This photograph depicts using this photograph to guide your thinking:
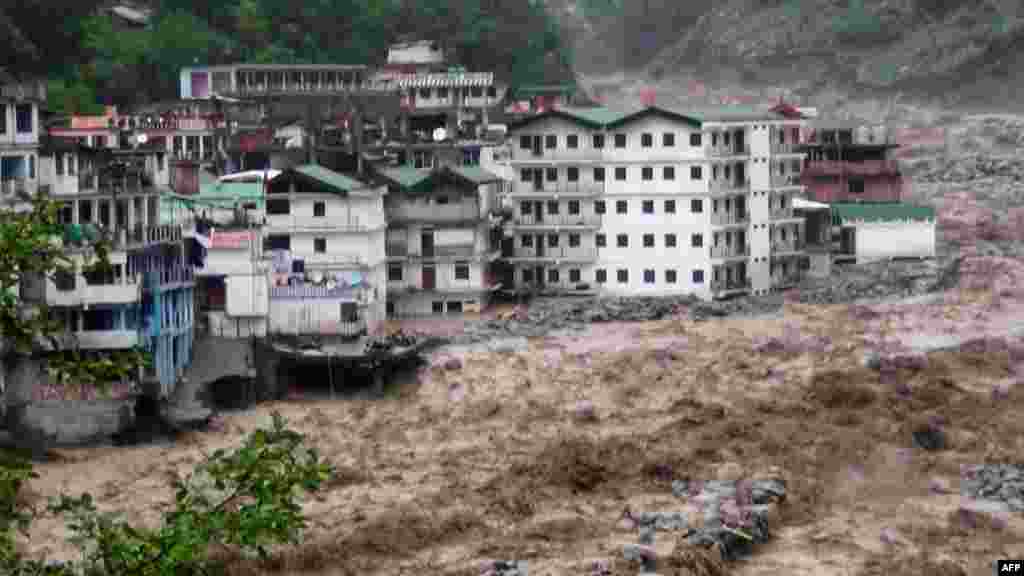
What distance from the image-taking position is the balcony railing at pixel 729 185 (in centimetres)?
5883

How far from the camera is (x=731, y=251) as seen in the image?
59.5 meters

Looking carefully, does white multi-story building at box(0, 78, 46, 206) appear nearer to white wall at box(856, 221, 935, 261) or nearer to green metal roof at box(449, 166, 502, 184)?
green metal roof at box(449, 166, 502, 184)

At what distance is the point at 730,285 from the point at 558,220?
4.58 metres

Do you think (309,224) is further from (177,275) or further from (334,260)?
(177,275)

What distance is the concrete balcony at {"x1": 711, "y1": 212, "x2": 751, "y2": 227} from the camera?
5884cm

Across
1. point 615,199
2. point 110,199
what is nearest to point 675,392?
point 110,199

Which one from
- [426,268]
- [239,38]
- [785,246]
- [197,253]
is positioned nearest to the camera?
[197,253]

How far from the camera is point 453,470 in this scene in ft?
122

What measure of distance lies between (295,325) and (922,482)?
15907 millimetres

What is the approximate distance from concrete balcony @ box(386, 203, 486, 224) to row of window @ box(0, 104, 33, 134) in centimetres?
1422

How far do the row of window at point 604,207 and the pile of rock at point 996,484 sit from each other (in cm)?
2257

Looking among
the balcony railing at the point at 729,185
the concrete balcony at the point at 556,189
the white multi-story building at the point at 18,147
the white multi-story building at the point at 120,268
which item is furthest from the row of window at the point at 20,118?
the balcony railing at the point at 729,185

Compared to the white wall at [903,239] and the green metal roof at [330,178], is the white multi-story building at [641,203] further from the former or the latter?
the green metal roof at [330,178]

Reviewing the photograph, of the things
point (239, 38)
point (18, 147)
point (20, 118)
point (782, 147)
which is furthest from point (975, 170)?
point (18, 147)
